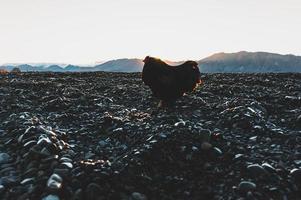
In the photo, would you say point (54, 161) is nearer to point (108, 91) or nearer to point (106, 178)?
point (106, 178)

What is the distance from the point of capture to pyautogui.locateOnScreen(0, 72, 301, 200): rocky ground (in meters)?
6.69

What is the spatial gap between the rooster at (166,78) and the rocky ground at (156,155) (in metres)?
0.53

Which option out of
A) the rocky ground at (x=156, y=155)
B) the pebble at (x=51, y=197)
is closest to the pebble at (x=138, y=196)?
the rocky ground at (x=156, y=155)

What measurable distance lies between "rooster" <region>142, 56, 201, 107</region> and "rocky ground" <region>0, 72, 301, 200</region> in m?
0.53

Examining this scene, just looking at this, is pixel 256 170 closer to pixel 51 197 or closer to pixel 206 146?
pixel 206 146

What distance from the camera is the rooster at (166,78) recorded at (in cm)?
1288

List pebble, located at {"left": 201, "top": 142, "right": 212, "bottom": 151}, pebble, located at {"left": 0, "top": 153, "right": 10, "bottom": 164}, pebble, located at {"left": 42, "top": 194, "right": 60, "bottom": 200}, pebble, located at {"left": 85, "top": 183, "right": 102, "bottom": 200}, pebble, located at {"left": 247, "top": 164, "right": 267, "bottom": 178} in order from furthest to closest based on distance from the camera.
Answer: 1. pebble, located at {"left": 201, "top": 142, "right": 212, "bottom": 151}
2. pebble, located at {"left": 0, "top": 153, "right": 10, "bottom": 164}
3. pebble, located at {"left": 247, "top": 164, "right": 267, "bottom": 178}
4. pebble, located at {"left": 85, "top": 183, "right": 102, "bottom": 200}
5. pebble, located at {"left": 42, "top": 194, "right": 60, "bottom": 200}

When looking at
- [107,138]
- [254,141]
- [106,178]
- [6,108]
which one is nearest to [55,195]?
[106,178]

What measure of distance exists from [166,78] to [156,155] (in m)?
5.25

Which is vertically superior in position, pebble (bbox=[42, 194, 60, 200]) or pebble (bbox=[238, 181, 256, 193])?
pebble (bbox=[42, 194, 60, 200])

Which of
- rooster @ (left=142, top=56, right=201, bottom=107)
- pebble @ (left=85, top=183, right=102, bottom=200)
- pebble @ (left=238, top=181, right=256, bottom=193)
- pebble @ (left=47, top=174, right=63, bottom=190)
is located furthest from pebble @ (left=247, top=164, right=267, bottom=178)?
rooster @ (left=142, top=56, right=201, bottom=107)

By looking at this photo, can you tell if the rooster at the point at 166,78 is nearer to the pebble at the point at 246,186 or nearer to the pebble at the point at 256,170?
the pebble at the point at 256,170

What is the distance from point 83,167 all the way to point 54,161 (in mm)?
641

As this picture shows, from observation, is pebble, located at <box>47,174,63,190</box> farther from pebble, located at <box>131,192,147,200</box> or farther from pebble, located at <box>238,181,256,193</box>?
pebble, located at <box>238,181,256,193</box>
